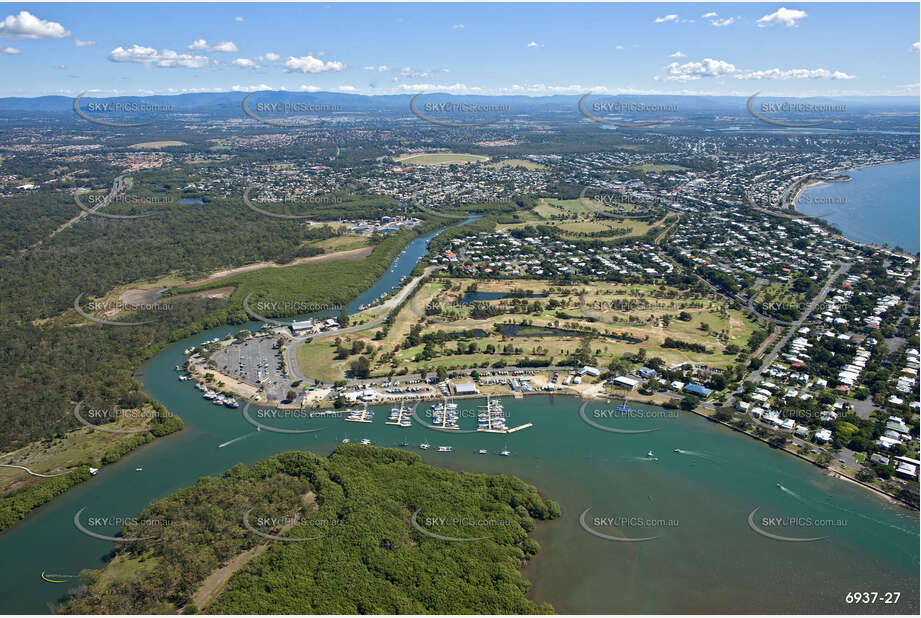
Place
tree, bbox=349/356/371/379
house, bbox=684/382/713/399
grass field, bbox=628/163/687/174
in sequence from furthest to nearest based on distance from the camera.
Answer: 1. grass field, bbox=628/163/687/174
2. tree, bbox=349/356/371/379
3. house, bbox=684/382/713/399

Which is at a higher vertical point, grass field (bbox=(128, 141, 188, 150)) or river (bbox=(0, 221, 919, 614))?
grass field (bbox=(128, 141, 188, 150))

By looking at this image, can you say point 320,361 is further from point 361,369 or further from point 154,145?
point 154,145

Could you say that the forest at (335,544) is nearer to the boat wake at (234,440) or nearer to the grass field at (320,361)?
the boat wake at (234,440)

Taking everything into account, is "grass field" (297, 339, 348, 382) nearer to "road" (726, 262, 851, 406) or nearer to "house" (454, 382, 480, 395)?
"house" (454, 382, 480, 395)

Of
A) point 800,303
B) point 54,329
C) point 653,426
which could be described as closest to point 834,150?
point 800,303

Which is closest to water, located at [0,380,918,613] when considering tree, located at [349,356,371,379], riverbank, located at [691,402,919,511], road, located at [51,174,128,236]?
riverbank, located at [691,402,919,511]

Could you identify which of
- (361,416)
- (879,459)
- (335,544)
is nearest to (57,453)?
(361,416)

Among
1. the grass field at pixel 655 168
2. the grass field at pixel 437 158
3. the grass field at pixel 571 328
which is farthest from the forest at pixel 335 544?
the grass field at pixel 437 158
